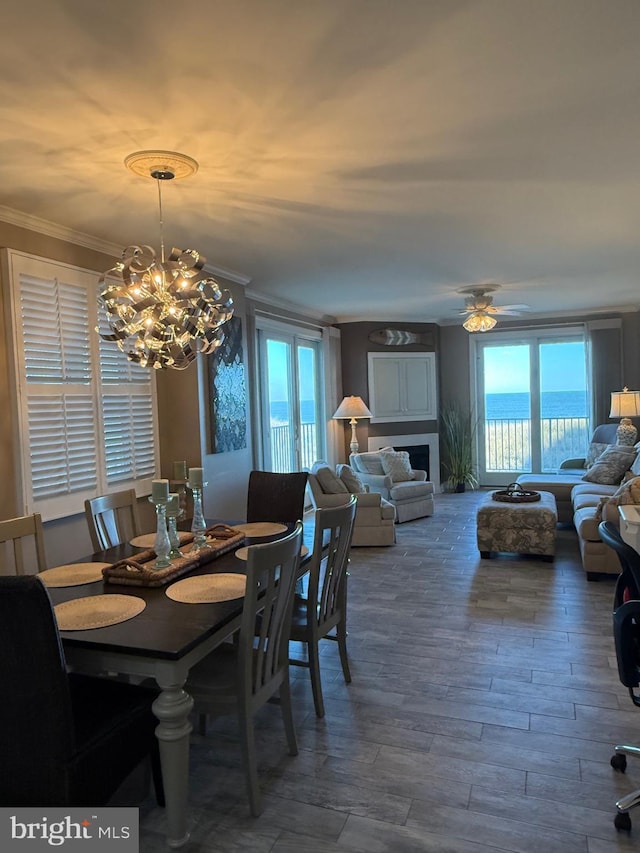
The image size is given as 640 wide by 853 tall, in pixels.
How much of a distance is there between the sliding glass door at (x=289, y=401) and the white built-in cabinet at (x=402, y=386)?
916 millimetres

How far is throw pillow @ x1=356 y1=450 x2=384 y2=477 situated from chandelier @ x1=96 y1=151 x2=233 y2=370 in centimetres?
456

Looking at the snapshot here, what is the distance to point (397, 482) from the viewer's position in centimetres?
708

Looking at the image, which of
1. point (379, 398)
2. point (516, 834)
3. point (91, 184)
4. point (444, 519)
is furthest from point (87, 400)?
point (379, 398)

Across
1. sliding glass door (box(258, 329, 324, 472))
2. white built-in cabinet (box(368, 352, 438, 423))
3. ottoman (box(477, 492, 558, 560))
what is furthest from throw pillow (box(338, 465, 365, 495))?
white built-in cabinet (box(368, 352, 438, 423))

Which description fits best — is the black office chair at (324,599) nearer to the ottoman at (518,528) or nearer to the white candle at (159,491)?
the white candle at (159,491)

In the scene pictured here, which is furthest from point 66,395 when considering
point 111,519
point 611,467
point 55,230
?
point 611,467

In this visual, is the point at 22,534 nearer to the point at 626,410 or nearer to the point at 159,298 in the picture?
the point at 159,298

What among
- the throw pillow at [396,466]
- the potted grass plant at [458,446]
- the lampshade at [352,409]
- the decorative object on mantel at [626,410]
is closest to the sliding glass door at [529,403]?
the potted grass plant at [458,446]

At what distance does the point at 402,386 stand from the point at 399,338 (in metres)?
0.70

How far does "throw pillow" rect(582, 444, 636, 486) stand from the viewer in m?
6.31

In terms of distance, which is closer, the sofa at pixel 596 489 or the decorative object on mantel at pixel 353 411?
the sofa at pixel 596 489

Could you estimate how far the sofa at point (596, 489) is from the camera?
14.5 feet

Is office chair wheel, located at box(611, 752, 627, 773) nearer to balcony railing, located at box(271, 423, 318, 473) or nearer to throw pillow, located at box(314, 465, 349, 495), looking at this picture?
throw pillow, located at box(314, 465, 349, 495)

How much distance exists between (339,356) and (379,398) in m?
0.84
